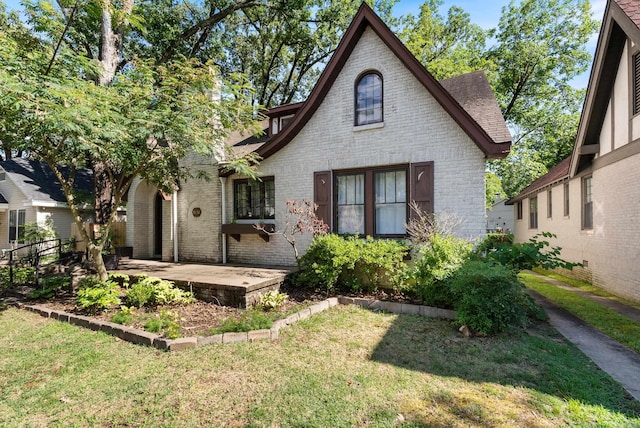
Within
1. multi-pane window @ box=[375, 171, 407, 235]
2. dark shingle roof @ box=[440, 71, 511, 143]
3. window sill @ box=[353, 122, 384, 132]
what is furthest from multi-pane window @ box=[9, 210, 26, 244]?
dark shingle roof @ box=[440, 71, 511, 143]

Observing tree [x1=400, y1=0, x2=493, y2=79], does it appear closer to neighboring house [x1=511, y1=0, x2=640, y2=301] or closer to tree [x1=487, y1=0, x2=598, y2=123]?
tree [x1=487, y1=0, x2=598, y2=123]

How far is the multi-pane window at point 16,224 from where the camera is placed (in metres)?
16.3

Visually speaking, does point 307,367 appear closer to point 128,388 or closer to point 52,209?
point 128,388

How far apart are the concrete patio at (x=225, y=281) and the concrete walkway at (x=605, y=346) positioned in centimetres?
583

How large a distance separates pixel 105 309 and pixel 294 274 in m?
4.12

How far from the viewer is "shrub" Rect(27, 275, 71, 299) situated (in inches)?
309

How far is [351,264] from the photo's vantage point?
294 inches

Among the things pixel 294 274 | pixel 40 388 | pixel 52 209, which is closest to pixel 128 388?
pixel 40 388

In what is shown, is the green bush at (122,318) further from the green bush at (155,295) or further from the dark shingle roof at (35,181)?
the dark shingle roof at (35,181)

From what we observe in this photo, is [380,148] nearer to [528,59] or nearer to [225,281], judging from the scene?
[225,281]

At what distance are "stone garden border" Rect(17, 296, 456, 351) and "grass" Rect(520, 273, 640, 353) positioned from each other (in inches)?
104

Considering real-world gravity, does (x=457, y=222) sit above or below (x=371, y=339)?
above

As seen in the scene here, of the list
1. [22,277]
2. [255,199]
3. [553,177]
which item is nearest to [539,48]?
[553,177]

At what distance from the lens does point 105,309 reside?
259 inches
